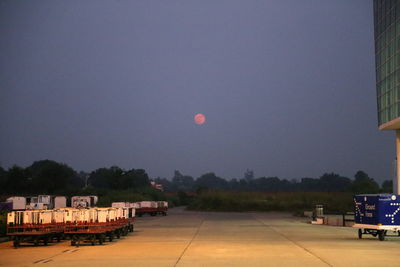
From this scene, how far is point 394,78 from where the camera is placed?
50.1 m

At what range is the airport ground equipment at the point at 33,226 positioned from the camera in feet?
92.4

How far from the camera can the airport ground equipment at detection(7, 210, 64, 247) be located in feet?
Result: 92.4

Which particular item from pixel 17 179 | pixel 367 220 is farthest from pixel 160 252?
pixel 17 179

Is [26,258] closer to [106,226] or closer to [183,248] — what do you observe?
[183,248]

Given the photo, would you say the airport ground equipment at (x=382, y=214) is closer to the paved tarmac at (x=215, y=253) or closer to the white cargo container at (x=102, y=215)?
the paved tarmac at (x=215, y=253)

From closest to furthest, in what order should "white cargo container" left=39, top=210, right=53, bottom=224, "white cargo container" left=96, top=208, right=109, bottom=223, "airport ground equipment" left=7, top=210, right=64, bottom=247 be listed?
"airport ground equipment" left=7, top=210, right=64, bottom=247
"white cargo container" left=39, top=210, right=53, bottom=224
"white cargo container" left=96, top=208, right=109, bottom=223

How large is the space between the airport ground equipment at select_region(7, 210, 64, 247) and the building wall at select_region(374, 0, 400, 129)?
100 ft

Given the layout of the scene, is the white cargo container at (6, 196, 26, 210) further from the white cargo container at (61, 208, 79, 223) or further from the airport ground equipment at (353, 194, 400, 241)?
the airport ground equipment at (353, 194, 400, 241)

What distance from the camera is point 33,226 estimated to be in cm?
2906

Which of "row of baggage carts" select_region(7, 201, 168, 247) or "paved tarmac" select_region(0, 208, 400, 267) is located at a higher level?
"row of baggage carts" select_region(7, 201, 168, 247)

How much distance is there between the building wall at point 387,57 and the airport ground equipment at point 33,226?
3062cm

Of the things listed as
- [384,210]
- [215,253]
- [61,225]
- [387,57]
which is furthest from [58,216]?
[387,57]

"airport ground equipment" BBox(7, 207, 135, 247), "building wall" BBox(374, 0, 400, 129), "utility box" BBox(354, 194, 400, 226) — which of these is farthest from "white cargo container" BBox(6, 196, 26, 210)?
"utility box" BBox(354, 194, 400, 226)

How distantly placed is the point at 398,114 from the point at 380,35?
8.66 meters
